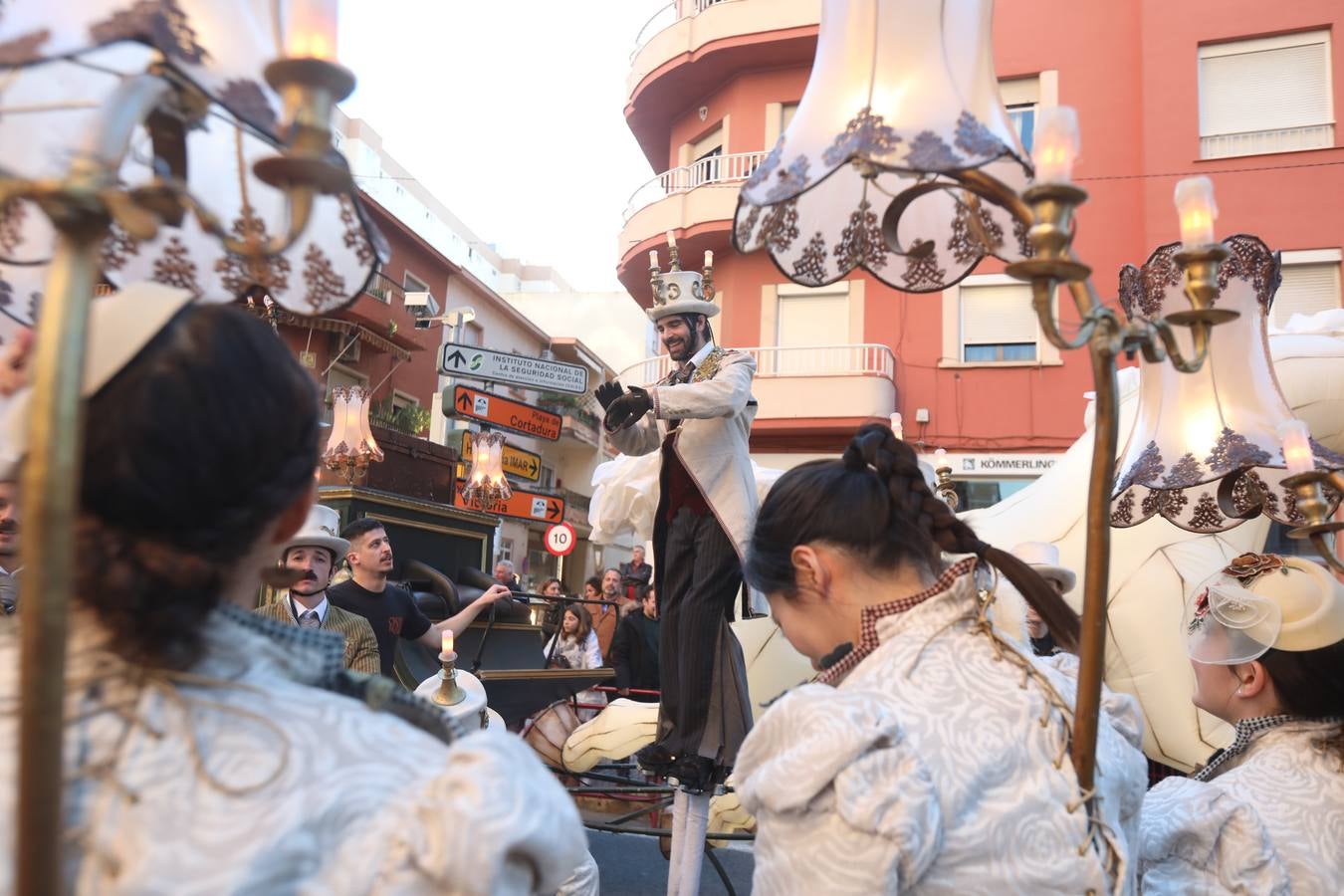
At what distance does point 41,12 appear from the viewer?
0.96 metres

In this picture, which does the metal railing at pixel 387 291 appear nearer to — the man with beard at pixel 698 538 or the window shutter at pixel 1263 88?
the window shutter at pixel 1263 88

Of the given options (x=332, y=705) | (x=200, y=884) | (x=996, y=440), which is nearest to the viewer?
(x=200, y=884)

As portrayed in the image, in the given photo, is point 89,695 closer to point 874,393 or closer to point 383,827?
point 383,827

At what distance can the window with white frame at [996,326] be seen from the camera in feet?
42.9

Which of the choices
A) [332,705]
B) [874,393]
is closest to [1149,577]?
[332,705]

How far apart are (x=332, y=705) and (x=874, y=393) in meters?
12.5

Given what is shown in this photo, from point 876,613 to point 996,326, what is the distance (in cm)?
1237

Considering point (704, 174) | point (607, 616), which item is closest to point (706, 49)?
point (704, 174)

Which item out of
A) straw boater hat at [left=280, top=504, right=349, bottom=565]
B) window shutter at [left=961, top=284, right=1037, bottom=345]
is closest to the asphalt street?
straw boater hat at [left=280, top=504, right=349, bottom=565]

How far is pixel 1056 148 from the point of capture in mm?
1319

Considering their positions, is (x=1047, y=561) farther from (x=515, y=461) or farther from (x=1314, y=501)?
(x=515, y=461)

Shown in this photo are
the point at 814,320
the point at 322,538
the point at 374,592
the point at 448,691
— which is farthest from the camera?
the point at 814,320

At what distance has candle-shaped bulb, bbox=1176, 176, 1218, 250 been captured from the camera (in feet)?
5.08

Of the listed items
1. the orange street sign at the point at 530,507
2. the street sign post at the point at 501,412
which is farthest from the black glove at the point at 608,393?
the orange street sign at the point at 530,507
